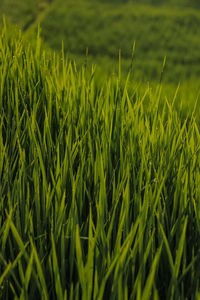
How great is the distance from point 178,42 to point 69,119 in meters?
12.0

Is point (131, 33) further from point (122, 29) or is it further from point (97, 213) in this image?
point (97, 213)

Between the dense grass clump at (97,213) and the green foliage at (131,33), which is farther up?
the dense grass clump at (97,213)

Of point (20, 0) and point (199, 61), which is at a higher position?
point (20, 0)

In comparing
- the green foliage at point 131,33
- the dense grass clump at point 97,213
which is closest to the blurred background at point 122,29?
the green foliage at point 131,33

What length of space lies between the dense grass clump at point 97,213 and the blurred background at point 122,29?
9.25 metres

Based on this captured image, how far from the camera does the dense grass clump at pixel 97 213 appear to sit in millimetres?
621

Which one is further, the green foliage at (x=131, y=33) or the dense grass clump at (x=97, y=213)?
the green foliage at (x=131, y=33)

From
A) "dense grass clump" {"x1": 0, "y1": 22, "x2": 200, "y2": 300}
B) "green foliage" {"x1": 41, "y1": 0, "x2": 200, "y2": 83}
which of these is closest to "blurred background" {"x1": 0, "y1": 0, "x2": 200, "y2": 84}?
"green foliage" {"x1": 41, "y1": 0, "x2": 200, "y2": 83}

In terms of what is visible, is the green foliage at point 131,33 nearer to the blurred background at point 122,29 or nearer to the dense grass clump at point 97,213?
the blurred background at point 122,29

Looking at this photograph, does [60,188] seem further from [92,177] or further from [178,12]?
[178,12]

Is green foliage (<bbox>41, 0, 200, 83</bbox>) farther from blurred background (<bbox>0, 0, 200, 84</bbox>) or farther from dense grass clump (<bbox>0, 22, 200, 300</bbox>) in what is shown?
dense grass clump (<bbox>0, 22, 200, 300</bbox>)

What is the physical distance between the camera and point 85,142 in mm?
1000

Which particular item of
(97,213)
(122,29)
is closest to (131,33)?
(122,29)

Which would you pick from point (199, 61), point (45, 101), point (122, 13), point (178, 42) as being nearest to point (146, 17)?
point (122, 13)
